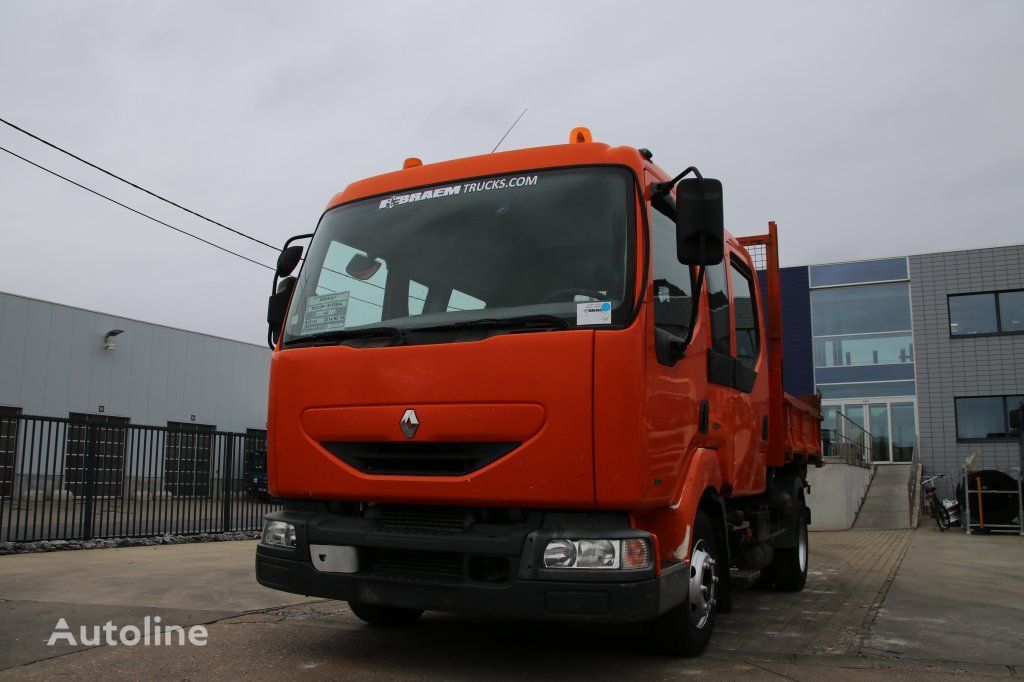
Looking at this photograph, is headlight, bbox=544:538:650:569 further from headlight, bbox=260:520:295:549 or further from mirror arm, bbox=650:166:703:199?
mirror arm, bbox=650:166:703:199

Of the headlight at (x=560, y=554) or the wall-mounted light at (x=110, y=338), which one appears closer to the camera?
the headlight at (x=560, y=554)

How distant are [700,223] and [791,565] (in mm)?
5044

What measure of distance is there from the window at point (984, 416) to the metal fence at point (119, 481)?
20.2 m

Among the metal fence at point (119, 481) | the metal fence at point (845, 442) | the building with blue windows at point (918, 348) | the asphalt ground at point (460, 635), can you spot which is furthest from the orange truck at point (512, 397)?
the building with blue windows at point (918, 348)

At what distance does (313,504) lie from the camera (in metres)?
4.44

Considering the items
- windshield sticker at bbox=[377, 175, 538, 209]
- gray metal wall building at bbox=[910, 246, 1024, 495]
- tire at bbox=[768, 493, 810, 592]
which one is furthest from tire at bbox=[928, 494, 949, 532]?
windshield sticker at bbox=[377, 175, 538, 209]

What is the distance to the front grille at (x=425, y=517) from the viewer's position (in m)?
3.96

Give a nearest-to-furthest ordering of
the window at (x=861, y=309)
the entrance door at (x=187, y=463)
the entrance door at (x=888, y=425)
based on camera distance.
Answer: the entrance door at (x=187, y=463), the entrance door at (x=888, y=425), the window at (x=861, y=309)

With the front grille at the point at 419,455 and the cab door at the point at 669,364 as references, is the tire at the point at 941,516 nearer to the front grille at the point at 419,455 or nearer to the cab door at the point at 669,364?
the cab door at the point at 669,364

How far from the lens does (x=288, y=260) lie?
5188 millimetres

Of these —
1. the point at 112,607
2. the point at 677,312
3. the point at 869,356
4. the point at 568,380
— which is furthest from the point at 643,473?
the point at 869,356

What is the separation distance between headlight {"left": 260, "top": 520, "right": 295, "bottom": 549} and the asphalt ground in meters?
0.66

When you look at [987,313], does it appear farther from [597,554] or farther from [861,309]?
[597,554]

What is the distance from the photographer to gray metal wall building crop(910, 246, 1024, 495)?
23.3 metres
